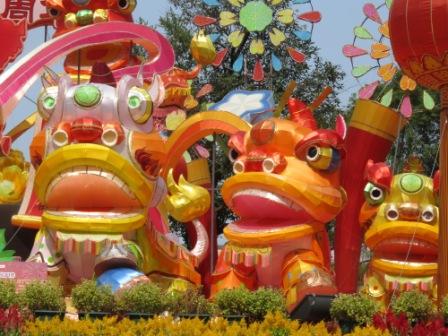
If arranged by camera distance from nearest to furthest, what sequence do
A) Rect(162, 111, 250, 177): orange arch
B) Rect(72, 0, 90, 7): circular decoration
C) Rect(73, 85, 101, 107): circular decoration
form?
Rect(73, 85, 101, 107): circular decoration, Rect(162, 111, 250, 177): orange arch, Rect(72, 0, 90, 7): circular decoration

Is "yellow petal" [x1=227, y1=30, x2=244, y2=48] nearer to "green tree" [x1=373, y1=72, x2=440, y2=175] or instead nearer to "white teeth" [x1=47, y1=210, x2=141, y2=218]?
"white teeth" [x1=47, y1=210, x2=141, y2=218]

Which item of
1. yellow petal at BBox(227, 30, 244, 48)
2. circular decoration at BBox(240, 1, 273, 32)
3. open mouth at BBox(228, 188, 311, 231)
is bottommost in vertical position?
open mouth at BBox(228, 188, 311, 231)

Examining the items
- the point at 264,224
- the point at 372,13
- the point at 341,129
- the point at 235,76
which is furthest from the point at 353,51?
the point at 235,76

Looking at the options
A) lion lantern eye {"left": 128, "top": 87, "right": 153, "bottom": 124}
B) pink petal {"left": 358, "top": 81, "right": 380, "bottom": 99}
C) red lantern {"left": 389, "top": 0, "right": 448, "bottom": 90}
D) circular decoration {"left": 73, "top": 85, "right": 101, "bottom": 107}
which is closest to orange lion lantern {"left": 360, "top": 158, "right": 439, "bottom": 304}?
pink petal {"left": 358, "top": 81, "right": 380, "bottom": 99}

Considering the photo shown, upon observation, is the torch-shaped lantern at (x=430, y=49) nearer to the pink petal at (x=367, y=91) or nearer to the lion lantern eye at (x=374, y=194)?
the lion lantern eye at (x=374, y=194)

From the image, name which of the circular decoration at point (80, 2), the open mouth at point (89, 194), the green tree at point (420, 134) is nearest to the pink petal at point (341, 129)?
the open mouth at point (89, 194)

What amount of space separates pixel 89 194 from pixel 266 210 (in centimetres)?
221

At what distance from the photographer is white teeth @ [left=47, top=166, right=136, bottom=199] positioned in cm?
1269

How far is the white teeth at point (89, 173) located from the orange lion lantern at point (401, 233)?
3489 mm

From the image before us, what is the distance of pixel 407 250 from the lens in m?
13.9

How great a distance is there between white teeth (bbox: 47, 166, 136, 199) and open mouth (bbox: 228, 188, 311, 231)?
1469 mm

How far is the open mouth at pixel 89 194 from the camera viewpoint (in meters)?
12.7

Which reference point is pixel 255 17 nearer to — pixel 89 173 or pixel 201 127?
pixel 201 127

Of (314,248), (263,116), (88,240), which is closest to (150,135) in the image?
(88,240)
